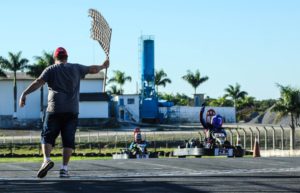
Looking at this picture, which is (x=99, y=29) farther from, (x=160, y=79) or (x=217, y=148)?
(x=160, y=79)

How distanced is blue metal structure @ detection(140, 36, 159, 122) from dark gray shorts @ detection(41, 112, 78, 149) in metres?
87.5

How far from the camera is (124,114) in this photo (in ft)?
333

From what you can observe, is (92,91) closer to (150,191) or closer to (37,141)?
(37,141)

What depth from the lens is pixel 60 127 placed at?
395 inches

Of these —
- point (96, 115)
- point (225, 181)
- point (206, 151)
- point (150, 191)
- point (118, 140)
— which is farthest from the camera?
point (96, 115)

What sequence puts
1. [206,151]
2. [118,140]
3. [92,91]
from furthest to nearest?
[92,91], [118,140], [206,151]

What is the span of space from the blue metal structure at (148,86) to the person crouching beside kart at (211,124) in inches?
2701

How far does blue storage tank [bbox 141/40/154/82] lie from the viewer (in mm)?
97562

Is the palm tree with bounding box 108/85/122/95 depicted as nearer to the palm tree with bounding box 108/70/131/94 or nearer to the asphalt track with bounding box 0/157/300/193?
the palm tree with bounding box 108/70/131/94

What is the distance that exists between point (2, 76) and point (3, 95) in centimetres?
459

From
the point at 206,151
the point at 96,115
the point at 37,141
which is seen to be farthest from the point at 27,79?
the point at 206,151

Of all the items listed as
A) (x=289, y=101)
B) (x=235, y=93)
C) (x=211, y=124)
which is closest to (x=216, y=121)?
(x=211, y=124)

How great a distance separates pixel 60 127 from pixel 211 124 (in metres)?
18.9

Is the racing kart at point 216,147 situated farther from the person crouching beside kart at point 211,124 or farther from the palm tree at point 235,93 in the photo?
the palm tree at point 235,93
